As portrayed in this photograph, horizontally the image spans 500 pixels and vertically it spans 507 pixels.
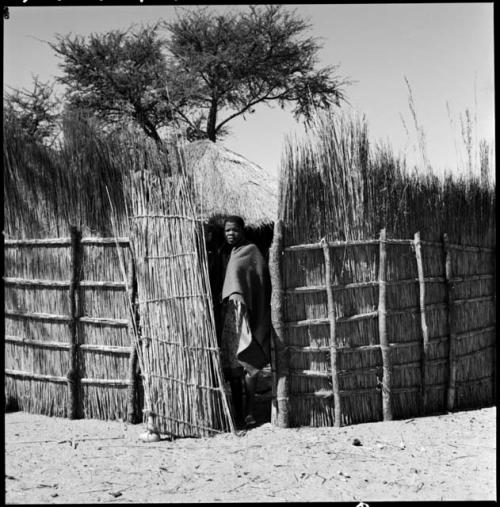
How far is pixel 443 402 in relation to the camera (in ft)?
18.7

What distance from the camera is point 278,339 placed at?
5.23 meters

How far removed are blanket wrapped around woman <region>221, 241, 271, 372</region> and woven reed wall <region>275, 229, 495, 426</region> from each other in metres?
0.20

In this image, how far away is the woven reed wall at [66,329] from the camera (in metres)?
5.51

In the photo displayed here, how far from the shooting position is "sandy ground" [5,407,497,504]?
396cm

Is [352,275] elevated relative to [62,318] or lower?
elevated

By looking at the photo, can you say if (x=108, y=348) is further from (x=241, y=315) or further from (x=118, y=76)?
(x=118, y=76)

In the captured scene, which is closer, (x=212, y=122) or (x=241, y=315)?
(x=241, y=315)

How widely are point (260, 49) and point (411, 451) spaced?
15.8m

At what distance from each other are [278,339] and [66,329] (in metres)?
2.12

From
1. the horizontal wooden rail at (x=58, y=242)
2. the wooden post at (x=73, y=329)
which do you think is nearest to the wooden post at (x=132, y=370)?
the horizontal wooden rail at (x=58, y=242)

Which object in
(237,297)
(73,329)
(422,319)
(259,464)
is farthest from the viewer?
(73,329)

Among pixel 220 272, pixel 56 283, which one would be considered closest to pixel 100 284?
pixel 56 283

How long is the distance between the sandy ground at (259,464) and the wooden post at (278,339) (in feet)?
0.61

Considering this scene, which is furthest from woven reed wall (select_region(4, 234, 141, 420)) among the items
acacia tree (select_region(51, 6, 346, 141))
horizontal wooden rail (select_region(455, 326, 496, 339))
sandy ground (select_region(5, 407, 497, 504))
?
acacia tree (select_region(51, 6, 346, 141))
